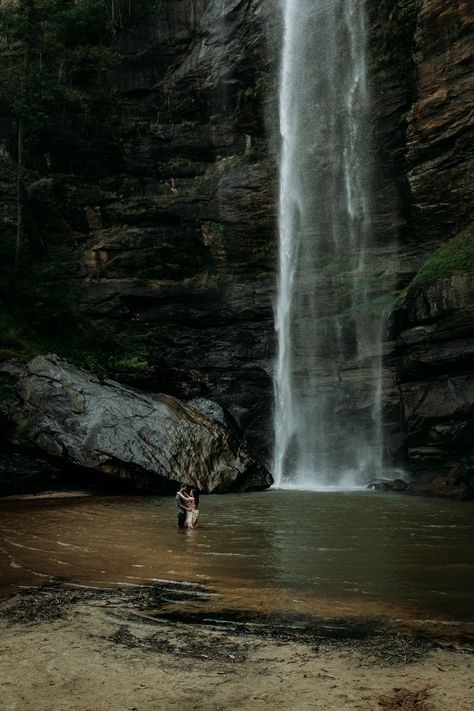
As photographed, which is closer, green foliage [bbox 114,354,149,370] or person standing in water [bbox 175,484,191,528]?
person standing in water [bbox 175,484,191,528]

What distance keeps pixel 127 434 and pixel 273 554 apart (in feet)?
29.8

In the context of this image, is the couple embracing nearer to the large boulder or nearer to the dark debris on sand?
the dark debris on sand

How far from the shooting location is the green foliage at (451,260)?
18.1 metres

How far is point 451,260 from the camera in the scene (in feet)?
61.1

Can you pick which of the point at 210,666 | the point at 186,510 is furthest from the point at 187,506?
the point at 210,666

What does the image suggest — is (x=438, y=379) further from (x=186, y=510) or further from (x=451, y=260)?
(x=186, y=510)

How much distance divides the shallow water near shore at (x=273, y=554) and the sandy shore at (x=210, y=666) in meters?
0.73

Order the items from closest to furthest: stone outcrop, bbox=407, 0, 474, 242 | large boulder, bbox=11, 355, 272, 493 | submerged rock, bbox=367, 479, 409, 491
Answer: large boulder, bbox=11, 355, 272, 493 < submerged rock, bbox=367, 479, 409, 491 < stone outcrop, bbox=407, 0, 474, 242

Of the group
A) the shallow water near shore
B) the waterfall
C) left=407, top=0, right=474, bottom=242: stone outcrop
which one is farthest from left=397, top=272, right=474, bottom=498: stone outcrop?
the shallow water near shore

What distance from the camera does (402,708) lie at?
314 cm

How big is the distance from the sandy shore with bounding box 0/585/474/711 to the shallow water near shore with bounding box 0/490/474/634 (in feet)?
2.41

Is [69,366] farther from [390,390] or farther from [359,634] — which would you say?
[359,634]

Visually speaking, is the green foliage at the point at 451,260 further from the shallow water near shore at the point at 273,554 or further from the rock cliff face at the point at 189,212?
the shallow water near shore at the point at 273,554

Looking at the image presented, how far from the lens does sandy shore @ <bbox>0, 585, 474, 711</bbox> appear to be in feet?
10.6
